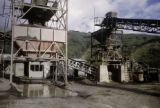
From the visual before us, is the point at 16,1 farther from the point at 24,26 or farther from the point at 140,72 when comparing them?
the point at 140,72

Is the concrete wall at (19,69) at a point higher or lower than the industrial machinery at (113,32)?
lower

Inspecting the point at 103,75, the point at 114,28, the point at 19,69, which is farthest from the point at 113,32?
the point at 19,69

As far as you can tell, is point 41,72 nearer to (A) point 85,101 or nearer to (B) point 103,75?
(B) point 103,75

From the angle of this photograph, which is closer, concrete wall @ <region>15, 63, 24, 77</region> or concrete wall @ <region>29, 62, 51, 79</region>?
concrete wall @ <region>29, 62, 51, 79</region>

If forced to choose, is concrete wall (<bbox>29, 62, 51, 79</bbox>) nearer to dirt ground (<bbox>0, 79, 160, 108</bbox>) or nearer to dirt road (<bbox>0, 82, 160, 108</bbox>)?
dirt ground (<bbox>0, 79, 160, 108</bbox>)

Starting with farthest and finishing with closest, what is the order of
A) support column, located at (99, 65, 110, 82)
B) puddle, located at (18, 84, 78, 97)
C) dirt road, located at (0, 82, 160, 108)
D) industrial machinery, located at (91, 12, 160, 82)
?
industrial machinery, located at (91, 12, 160, 82)
support column, located at (99, 65, 110, 82)
puddle, located at (18, 84, 78, 97)
dirt road, located at (0, 82, 160, 108)

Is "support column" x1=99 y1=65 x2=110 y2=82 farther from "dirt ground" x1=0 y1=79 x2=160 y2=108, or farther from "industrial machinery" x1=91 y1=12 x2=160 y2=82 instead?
"dirt ground" x1=0 y1=79 x2=160 y2=108

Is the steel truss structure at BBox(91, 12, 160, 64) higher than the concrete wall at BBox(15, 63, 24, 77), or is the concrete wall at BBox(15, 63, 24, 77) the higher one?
the steel truss structure at BBox(91, 12, 160, 64)

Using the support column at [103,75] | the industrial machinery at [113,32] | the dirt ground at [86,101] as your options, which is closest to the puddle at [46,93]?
the dirt ground at [86,101]

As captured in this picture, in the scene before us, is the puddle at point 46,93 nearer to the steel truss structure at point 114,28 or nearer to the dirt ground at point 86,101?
the dirt ground at point 86,101

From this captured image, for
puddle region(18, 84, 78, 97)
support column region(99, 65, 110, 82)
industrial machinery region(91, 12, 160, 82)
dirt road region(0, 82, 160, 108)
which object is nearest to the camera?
dirt road region(0, 82, 160, 108)

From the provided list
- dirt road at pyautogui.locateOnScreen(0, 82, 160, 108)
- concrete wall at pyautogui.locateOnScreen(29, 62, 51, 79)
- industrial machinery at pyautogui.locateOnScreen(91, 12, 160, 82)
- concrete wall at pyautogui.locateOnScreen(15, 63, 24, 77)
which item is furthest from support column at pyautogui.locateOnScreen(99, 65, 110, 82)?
concrete wall at pyautogui.locateOnScreen(15, 63, 24, 77)

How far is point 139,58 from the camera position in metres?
56.8

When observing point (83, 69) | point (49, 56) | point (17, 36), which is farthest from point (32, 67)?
point (17, 36)
